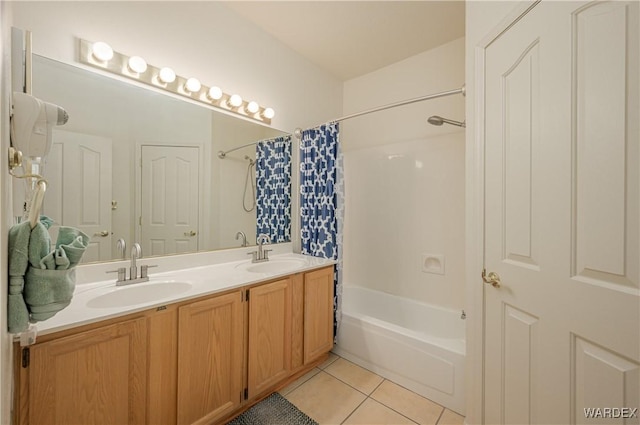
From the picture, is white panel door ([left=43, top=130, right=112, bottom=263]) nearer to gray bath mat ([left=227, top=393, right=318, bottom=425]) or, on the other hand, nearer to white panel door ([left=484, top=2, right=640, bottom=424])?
gray bath mat ([left=227, top=393, right=318, bottom=425])

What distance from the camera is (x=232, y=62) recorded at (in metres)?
2.05

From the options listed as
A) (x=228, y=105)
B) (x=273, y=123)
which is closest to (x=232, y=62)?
(x=228, y=105)

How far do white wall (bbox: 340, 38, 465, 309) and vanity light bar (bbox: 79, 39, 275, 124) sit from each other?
4.26 feet

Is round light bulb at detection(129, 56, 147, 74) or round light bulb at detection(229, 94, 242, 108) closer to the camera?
round light bulb at detection(129, 56, 147, 74)

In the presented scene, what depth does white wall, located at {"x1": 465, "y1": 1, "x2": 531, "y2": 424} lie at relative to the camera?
52.2 inches

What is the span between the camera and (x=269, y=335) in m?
1.66

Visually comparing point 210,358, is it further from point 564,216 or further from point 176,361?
point 564,216

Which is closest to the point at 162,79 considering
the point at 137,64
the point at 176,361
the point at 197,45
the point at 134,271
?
the point at 137,64

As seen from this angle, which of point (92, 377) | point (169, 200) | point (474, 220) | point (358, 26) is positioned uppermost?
point (358, 26)

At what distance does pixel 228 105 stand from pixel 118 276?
1383 mm

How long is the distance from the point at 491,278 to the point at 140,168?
2055 millimetres

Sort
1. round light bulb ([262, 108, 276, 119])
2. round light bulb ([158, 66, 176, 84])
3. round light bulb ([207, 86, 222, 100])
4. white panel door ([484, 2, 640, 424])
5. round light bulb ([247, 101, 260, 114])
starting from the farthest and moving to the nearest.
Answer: round light bulb ([262, 108, 276, 119])
round light bulb ([247, 101, 260, 114])
round light bulb ([207, 86, 222, 100])
round light bulb ([158, 66, 176, 84])
white panel door ([484, 2, 640, 424])

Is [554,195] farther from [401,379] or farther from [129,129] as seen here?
[129,129]

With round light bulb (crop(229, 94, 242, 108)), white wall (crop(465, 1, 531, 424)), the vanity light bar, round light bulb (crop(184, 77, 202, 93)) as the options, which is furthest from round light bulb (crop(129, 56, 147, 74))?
white wall (crop(465, 1, 531, 424))
